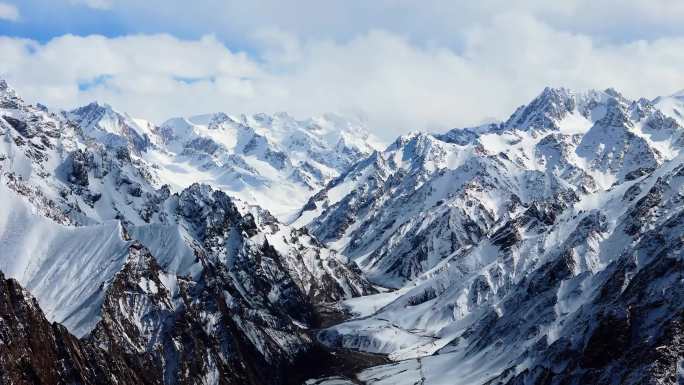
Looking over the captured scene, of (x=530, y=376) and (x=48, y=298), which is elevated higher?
(x=48, y=298)

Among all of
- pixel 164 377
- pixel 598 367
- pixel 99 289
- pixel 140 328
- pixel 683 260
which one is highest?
pixel 99 289

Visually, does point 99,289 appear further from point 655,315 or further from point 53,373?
point 655,315

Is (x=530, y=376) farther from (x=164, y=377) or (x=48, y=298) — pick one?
(x=48, y=298)

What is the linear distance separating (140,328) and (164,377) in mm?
13128

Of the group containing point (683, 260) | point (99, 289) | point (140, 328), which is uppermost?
point (99, 289)

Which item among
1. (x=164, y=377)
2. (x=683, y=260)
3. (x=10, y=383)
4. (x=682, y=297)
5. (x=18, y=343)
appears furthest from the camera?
(x=164, y=377)

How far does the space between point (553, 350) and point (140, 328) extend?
96.4 meters

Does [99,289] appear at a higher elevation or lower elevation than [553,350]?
higher

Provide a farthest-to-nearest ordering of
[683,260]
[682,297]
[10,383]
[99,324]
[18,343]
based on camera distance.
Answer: [99,324] → [683,260] → [682,297] → [18,343] → [10,383]

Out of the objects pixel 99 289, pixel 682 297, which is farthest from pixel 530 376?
pixel 99 289

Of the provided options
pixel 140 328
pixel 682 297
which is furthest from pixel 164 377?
pixel 682 297

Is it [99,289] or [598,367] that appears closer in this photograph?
[598,367]

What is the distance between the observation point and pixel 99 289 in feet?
641

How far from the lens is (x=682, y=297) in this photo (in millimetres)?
151500
